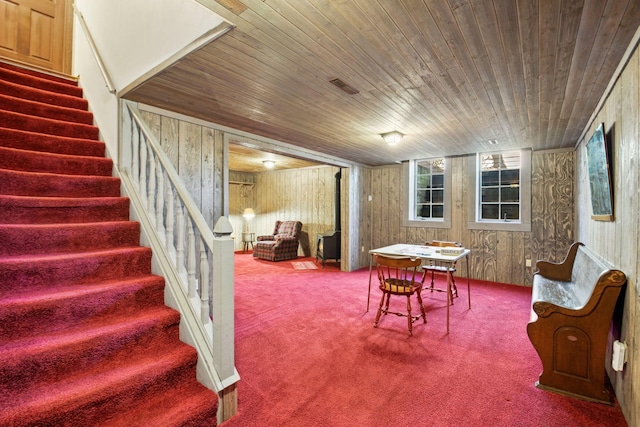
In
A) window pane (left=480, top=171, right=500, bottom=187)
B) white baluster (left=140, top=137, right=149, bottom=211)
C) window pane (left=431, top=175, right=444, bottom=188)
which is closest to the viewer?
white baluster (left=140, top=137, right=149, bottom=211)

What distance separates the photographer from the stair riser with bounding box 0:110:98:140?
2.57 m

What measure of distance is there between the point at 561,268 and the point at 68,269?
4.74 metres

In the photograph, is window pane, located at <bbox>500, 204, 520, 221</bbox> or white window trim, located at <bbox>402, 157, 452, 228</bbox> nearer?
window pane, located at <bbox>500, 204, 520, 221</bbox>

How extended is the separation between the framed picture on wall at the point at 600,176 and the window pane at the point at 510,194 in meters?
2.32

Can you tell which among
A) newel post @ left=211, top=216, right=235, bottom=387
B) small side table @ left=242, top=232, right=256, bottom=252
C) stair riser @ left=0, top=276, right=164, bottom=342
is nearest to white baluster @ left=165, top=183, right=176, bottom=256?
stair riser @ left=0, top=276, right=164, bottom=342

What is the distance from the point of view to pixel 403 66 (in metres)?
2.18

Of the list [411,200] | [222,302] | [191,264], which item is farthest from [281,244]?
[222,302]

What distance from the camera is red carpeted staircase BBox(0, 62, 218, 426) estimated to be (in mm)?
1395

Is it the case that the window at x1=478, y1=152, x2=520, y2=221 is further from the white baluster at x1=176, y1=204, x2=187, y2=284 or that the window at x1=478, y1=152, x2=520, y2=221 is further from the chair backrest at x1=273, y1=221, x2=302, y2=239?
the white baluster at x1=176, y1=204, x2=187, y2=284

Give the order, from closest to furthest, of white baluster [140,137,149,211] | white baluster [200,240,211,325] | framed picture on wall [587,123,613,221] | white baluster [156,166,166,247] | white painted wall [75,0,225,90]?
white baluster [200,240,211,325] < white painted wall [75,0,225,90] < white baluster [156,166,166,247] < framed picture on wall [587,123,613,221] < white baluster [140,137,149,211]

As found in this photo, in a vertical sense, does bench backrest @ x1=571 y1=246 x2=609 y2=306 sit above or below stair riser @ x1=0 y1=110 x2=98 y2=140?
below

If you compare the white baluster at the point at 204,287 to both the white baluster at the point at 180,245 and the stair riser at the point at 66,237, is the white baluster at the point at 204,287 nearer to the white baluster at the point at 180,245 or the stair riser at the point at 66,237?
the white baluster at the point at 180,245

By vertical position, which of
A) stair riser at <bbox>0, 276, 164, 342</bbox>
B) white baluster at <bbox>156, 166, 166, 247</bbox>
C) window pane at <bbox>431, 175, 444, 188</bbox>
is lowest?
stair riser at <bbox>0, 276, 164, 342</bbox>

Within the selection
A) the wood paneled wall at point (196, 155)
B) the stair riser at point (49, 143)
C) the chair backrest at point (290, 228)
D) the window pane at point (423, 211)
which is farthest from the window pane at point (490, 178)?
the stair riser at point (49, 143)
